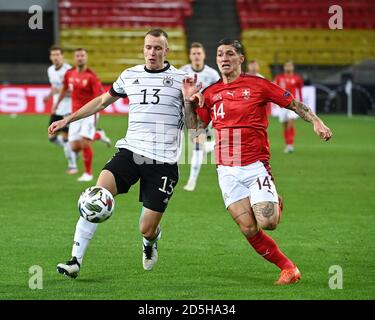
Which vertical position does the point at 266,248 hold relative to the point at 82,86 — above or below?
below

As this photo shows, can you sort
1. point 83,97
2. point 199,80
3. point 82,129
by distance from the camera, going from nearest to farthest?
point 199,80 < point 82,129 < point 83,97

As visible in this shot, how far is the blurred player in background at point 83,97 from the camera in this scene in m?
17.2

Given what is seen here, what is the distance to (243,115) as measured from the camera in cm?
896

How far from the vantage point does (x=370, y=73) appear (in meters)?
35.2

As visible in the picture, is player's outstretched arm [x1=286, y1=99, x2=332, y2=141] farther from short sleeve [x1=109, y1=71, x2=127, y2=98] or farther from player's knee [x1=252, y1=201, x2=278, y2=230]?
short sleeve [x1=109, y1=71, x2=127, y2=98]

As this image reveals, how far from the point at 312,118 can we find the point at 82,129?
889 centimetres

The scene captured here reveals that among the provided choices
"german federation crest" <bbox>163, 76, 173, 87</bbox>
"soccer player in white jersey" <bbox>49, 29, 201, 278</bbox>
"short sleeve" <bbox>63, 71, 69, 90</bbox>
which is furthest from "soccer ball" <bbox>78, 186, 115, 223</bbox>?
"short sleeve" <bbox>63, 71, 69, 90</bbox>

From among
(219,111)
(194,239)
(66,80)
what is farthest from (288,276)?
(66,80)

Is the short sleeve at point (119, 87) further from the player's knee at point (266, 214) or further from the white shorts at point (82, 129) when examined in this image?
the white shorts at point (82, 129)

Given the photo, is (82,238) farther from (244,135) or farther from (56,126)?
(244,135)

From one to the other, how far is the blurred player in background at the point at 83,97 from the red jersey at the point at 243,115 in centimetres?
826

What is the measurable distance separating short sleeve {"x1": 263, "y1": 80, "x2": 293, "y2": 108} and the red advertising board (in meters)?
24.7

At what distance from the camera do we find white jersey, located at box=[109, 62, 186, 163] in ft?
30.1
